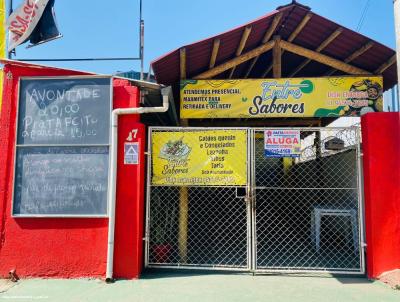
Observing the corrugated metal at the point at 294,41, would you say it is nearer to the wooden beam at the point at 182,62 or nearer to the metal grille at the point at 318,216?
the wooden beam at the point at 182,62

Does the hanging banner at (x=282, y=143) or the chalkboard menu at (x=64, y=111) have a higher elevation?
the chalkboard menu at (x=64, y=111)

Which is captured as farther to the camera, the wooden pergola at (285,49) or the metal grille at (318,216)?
the wooden pergola at (285,49)

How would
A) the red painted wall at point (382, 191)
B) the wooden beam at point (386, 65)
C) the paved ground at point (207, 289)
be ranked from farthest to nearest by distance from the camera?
the wooden beam at point (386, 65), the red painted wall at point (382, 191), the paved ground at point (207, 289)

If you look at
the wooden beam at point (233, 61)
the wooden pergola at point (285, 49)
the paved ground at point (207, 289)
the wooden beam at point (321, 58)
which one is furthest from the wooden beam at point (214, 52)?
the paved ground at point (207, 289)

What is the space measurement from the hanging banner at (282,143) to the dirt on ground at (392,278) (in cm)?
212

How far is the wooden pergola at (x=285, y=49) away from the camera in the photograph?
611 cm

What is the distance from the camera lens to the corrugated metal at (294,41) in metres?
6.04

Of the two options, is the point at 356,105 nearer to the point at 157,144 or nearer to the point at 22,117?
the point at 157,144

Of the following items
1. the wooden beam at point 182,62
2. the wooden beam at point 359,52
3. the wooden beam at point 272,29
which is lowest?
the wooden beam at point 182,62

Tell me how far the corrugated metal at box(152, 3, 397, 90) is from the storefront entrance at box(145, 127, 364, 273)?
56.4 inches

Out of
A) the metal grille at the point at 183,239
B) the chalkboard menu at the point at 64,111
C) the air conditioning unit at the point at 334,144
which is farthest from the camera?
the air conditioning unit at the point at 334,144

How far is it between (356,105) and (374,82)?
0.64 m

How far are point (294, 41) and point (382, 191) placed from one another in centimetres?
355

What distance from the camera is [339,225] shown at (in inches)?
279
